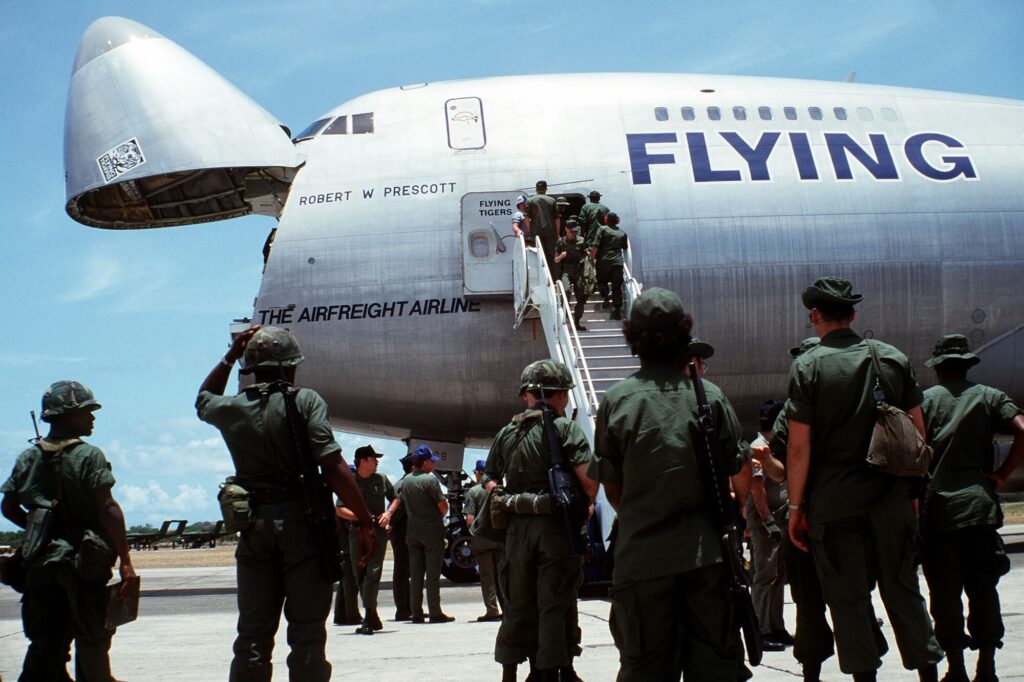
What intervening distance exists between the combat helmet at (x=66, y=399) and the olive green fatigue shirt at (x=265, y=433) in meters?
1.17

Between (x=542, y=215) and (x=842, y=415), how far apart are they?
10.4m

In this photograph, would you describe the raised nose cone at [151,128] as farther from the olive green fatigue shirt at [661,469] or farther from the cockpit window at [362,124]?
the olive green fatigue shirt at [661,469]

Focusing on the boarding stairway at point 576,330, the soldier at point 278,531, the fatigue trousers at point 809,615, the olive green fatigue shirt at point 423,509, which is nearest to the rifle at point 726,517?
the fatigue trousers at point 809,615

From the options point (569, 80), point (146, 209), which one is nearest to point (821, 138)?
point (569, 80)

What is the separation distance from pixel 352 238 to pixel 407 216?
0.84 m

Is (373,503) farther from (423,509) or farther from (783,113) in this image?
(783,113)

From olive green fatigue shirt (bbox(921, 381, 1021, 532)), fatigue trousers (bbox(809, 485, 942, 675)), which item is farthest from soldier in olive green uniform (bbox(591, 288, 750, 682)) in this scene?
olive green fatigue shirt (bbox(921, 381, 1021, 532))

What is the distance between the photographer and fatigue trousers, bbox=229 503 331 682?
19.2 feet

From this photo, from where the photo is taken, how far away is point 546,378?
7.15 metres

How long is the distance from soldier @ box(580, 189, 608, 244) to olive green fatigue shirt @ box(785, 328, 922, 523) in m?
10.2

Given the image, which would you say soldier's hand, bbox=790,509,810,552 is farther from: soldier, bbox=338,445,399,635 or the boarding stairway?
the boarding stairway

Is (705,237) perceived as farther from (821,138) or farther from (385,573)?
(385,573)

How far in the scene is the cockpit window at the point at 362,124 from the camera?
18.3 metres

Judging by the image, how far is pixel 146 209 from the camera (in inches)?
798
